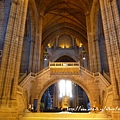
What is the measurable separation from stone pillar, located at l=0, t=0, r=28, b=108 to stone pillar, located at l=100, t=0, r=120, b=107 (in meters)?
6.22

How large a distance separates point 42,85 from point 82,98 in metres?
15.2

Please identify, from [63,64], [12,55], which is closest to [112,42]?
[12,55]

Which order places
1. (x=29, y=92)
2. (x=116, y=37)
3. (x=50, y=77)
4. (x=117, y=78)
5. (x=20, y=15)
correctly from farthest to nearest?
(x=50, y=77) < (x=29, y=92) < (x=20, y=15) < (x=116, y=37) < (x=117, y=78)

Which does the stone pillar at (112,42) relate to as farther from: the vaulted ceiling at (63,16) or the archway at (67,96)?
the archway at (67,96)

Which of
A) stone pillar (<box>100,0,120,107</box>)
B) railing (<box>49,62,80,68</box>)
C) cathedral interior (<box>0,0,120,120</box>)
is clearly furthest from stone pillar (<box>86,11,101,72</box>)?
stone pillar (<box>100,0,120,107</box>)

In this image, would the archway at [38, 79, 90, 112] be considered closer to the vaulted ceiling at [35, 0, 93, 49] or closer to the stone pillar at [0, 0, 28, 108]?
the vaulted ceiling at [35, 0, 93, 49]

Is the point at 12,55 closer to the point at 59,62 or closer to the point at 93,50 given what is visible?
the point at 59,62

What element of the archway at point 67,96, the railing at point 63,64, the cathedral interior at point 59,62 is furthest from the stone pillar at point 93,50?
the archway at point 67,96

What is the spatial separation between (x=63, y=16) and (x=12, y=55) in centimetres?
1717

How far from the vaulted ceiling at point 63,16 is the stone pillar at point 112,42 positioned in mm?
8754

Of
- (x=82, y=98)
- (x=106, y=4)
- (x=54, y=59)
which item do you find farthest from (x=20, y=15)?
(x=82, y=98)

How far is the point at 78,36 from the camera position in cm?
2658

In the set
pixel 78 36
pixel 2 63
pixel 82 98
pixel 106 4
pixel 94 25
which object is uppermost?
pixel 78 36

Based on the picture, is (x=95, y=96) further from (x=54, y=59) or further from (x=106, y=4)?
(x=54, y=59)
